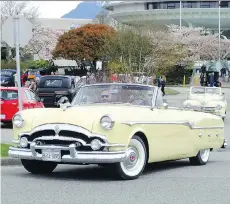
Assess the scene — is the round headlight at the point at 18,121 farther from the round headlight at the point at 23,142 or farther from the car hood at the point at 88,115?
the round headlight at the point at 23,142

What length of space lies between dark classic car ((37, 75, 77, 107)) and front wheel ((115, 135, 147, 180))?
20.7 m

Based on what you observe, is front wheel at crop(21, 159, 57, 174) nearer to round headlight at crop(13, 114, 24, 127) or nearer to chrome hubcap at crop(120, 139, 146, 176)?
round headlight at crop(13, 114, 24, 127)

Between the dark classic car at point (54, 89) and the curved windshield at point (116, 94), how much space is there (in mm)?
19244

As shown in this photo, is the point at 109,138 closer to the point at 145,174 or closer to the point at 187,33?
the point at 145,174

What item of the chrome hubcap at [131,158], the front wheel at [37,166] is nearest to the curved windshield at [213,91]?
the front wheel at [37,166]

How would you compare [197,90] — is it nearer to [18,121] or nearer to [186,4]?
[18,121]

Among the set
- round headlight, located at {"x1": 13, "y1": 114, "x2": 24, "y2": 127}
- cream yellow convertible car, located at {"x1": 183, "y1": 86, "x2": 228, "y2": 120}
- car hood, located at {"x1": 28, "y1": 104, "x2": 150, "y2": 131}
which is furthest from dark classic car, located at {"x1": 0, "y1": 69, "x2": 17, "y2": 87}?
car hood, located at {"x1": 28, "y1": 104, "x2": 150, "y2": 131}

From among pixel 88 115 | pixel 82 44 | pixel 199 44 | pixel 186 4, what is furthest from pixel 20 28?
pixel 186 4

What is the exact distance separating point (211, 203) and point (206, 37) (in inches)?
2637

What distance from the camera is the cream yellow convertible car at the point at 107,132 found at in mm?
9547

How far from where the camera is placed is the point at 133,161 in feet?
32.9

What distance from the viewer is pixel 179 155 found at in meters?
11.4

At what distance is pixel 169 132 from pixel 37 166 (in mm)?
2298

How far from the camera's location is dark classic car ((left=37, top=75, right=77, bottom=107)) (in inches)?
1231
